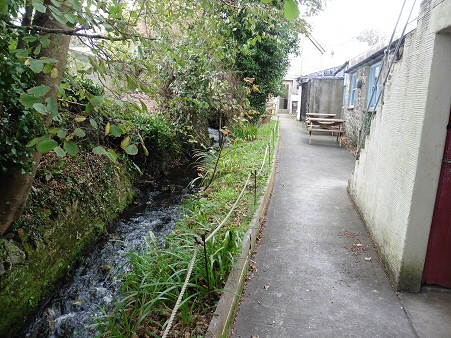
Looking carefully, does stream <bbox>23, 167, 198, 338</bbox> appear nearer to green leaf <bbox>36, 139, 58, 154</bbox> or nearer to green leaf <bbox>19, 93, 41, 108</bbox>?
green leaf <bbox>36, 139, 58, 154</bbox>

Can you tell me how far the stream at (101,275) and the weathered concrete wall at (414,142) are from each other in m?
3.38

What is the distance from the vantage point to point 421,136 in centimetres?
366

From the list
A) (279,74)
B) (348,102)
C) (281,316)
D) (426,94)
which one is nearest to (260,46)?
(279,74)

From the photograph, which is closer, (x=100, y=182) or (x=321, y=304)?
(x=321, y=304)

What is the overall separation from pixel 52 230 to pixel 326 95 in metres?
18.4

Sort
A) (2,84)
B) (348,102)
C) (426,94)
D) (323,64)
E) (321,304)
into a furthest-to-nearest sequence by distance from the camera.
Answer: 1. (323,64)
2. (348,102)
3. (321,304)
4. (426,94)
5. (2,84)

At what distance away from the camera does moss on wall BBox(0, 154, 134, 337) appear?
4047mm

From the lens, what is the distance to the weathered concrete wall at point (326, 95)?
19.9 metres

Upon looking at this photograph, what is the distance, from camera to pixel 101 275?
16.5ft

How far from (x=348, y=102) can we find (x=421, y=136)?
13.0 m

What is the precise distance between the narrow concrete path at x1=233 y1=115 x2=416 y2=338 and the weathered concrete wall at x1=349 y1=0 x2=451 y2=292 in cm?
40

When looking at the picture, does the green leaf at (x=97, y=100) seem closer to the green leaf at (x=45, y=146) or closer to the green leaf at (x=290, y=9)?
the green leaf at (x=45, y=146)

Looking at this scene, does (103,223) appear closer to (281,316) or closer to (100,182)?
(100,182)

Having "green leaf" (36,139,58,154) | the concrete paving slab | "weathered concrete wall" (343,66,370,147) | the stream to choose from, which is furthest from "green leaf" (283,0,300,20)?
"weathered concrete wall" (343,66,370,147)
